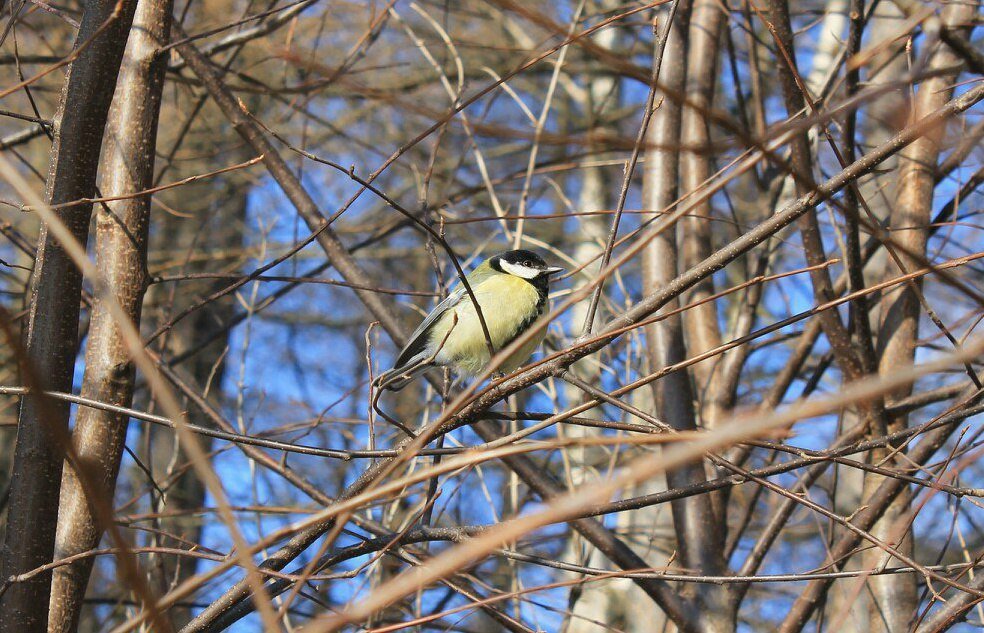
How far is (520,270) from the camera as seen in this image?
13.6 ft

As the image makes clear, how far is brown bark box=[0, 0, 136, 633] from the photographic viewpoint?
7.07 ft

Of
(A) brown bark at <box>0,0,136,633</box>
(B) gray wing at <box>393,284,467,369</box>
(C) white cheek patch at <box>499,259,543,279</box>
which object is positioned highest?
(C) white cheek patch at <box>499,259,543,279</box>

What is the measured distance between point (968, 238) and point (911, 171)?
1430 millimetres

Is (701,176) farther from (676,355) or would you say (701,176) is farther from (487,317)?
(487,317)

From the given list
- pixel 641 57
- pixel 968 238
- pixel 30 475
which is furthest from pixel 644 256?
pixel 641 57

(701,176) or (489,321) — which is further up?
(701,176)

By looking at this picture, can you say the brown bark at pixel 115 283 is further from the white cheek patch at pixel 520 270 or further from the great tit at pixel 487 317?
the white cheek patch at pixel 520 270

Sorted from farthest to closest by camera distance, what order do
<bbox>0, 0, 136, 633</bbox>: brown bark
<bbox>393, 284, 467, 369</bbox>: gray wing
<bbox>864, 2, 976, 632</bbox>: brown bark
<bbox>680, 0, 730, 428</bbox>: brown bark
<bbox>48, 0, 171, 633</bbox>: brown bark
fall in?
<bbox>680, 0, 730, 428</bbox>: brown bark
<bbox>393, 284, 467, 369</bbox>: gray wing
<bbox>864, 2, 976, 632</bbox>: brown bark
<bbox>48, 0, 171, 633</bbox>: brown bark
<bbox>0, 0, 136, 633</bbox>: brown bark

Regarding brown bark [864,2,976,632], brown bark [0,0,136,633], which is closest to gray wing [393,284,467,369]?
brown bark [0,0,136,633]

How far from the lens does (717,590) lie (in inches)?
127

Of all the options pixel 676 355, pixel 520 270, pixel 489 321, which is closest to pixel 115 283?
pixel 489 321

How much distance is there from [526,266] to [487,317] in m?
0.41

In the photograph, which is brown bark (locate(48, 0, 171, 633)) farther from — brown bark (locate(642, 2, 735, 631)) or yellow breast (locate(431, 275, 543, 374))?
brown bark (locate(642, 2, 735, 631))

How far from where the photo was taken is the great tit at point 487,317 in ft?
12.5
